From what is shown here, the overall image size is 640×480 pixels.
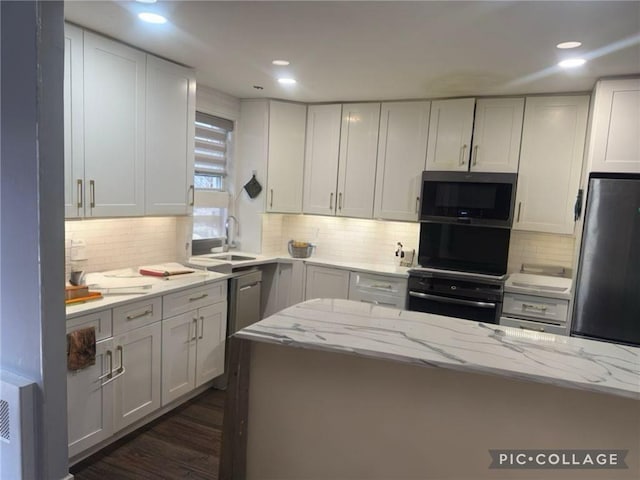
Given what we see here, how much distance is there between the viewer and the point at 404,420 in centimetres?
165

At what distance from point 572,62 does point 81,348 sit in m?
3.28

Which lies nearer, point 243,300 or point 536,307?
point 536,307

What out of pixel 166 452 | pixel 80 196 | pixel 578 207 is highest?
pixel 578 207

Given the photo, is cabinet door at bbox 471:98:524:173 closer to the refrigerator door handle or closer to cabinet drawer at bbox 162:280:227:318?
the refrigerator door handle

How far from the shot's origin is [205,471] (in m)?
2.43

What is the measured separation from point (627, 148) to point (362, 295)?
7.42ft

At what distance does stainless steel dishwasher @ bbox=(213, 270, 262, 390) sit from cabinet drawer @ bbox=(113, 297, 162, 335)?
79cm

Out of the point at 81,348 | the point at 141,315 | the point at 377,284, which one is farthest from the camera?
the point at 377,284

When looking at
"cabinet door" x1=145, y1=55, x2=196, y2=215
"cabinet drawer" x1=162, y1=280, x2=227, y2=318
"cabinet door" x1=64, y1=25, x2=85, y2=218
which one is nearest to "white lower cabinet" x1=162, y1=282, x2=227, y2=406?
"cabinet drawer" x1=162, y1=280, x2=227, y2=318

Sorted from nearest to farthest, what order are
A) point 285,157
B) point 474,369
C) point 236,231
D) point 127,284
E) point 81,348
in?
point 474,369 → point 81,348 → point 127,284 → point 285,157 → point 236,231

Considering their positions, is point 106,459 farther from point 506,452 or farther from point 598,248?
point 598,248

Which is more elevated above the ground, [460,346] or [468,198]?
[468,198]

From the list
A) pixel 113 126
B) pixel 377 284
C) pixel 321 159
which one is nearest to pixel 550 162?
pixel 377 284

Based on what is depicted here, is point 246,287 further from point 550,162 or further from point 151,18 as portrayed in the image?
point 550,162
